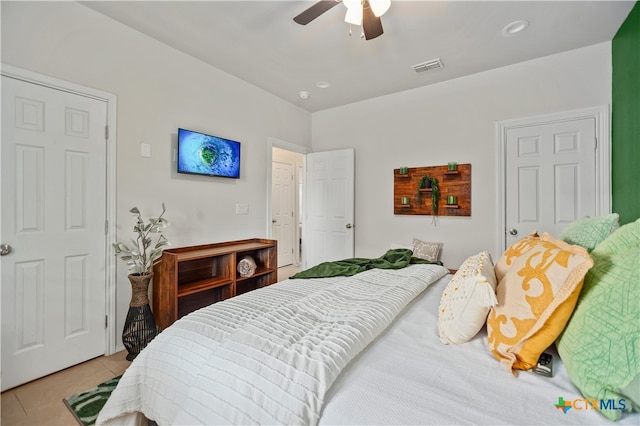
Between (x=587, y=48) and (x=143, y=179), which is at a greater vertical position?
(x=587, y=48)

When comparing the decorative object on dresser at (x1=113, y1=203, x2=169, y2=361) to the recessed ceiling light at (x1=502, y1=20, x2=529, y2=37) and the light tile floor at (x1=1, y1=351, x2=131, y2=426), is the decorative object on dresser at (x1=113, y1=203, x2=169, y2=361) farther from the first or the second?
the recessed ceiling light at (x1=502, y1=20, x2=529, y2=37)

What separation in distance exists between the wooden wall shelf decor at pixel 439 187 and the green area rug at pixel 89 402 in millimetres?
3336

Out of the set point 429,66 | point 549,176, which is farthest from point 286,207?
point 549,176

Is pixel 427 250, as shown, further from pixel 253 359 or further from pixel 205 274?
pixel 253 359

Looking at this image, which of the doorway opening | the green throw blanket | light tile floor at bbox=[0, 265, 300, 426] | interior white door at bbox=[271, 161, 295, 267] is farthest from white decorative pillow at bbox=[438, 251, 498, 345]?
interior white door at bbox=[271, 161, 295, 267]

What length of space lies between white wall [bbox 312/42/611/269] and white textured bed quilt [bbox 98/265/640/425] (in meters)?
2.35

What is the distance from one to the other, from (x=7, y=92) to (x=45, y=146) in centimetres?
37

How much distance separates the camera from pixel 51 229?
2.05m

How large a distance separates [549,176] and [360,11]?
2524 mm

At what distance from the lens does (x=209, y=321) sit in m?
1.18

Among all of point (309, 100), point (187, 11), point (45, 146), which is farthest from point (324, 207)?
point (45, 146)

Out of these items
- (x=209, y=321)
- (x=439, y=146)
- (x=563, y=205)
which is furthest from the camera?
(x=439, y=146)

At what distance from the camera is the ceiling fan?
1.76 m

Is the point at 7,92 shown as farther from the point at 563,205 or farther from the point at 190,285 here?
the point at 563,205
